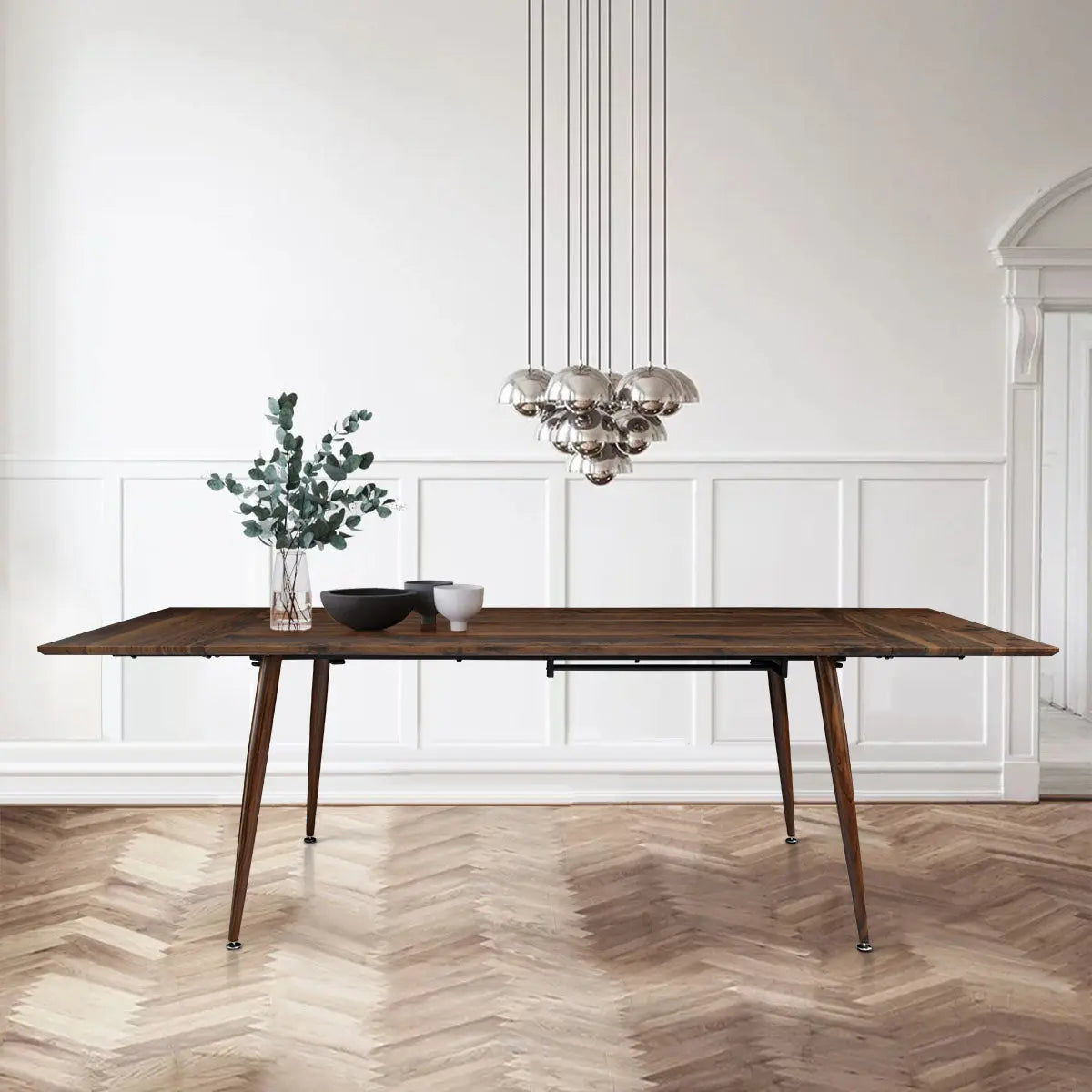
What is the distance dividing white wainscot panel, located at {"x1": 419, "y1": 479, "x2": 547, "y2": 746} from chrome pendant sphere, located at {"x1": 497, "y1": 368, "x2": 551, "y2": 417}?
1.56 m

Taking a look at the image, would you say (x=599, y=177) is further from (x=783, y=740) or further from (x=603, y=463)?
(x=783, y=740)

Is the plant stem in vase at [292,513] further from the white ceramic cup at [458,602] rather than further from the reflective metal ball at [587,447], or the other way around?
the reflective metal ball at [587,447]

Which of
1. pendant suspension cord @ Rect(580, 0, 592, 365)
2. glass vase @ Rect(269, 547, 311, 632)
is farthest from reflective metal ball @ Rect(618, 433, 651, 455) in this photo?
pendant suspension cord @ Rect(580, 0, 592, 365)

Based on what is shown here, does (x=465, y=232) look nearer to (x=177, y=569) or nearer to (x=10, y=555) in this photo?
(x=177, y=569)

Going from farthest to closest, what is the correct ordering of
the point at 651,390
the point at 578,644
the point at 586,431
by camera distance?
the point at 578,644
the point at 586,431
the point at 651,390

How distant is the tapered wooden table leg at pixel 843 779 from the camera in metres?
2.77

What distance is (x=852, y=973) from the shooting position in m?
2.67

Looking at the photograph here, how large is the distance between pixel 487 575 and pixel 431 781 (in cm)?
76

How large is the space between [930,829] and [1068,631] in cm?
245

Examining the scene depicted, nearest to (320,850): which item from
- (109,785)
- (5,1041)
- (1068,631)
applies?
(109,785)

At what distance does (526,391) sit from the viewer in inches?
104

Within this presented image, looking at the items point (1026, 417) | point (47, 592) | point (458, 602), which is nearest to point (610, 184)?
point (1026, 417)

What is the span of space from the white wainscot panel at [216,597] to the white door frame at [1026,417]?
221 centimetres

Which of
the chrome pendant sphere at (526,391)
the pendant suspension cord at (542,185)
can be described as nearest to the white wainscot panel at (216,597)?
the pendant suspension cord at (542,185)
